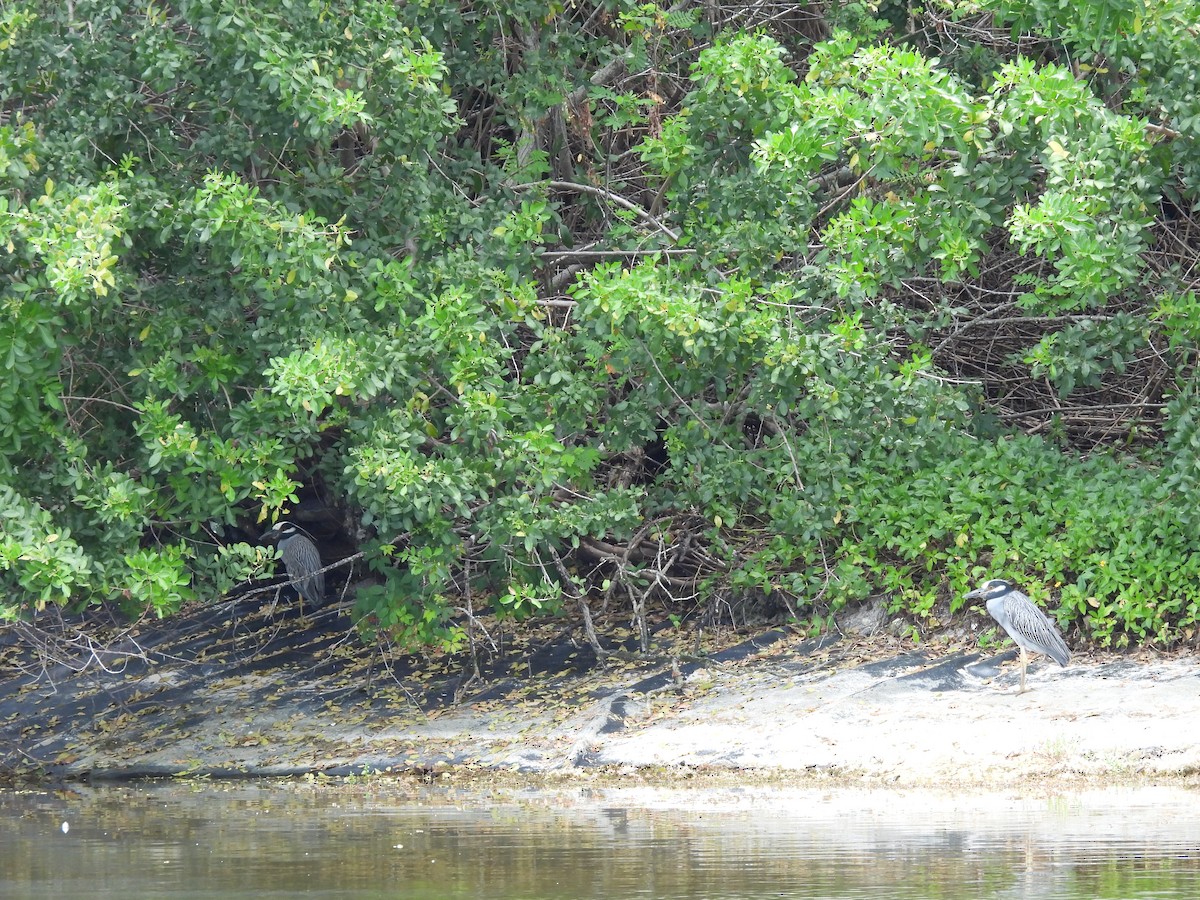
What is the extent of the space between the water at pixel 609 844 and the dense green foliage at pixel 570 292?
161cm

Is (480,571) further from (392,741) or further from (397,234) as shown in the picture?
(397,234)

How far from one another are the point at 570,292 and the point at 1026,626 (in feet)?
11.2

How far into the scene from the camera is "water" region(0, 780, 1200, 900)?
666cm

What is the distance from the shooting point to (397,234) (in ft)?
36.5

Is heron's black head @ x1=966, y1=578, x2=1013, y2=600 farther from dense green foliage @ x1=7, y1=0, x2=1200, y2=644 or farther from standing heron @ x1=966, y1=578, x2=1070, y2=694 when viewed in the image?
dense green foliage @ x1=7, y1=0, x2=1200, y2=644

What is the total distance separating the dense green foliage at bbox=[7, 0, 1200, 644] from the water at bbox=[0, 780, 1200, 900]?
161cm

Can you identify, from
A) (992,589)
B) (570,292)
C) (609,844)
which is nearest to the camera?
(609,844)

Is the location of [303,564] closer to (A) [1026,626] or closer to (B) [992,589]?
(B) [992,589]

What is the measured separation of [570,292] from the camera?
1041cm

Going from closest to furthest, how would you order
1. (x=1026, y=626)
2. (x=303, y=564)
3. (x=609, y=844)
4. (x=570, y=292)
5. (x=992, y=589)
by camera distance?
(x=609, y=844), (x=570, y=292), (x=1026, y=626), (x=992, y=589), (x=303, y=564)

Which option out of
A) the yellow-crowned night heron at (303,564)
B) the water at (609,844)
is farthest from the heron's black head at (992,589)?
the yellow-crowned night heron at (303,564)

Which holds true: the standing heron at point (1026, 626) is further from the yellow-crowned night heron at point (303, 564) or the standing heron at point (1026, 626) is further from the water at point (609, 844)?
the yellow-crowned night heron at point (303, 564)

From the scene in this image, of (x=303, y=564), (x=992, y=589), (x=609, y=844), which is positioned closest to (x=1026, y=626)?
(x=992, y=589)

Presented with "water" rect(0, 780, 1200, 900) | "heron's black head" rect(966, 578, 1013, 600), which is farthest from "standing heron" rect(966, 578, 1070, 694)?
"water" rect(0, 780, 1200, 900)
